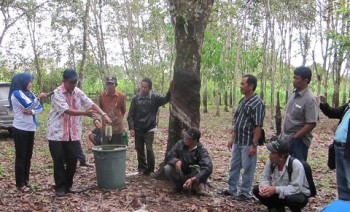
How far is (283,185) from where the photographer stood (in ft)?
15.0

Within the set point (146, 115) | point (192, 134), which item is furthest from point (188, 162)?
point (146, 115)

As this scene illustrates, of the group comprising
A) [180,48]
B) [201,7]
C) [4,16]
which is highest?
[4,16]

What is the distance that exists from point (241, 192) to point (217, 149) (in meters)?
4.85

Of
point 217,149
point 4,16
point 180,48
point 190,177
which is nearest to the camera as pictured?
point 190,177

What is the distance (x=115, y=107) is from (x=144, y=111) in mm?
997

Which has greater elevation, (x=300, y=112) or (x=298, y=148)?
(x=300, y=112)

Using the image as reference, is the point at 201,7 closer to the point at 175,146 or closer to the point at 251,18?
the point at 175,146

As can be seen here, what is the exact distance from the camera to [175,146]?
532cm

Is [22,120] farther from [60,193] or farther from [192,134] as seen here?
[192,134]

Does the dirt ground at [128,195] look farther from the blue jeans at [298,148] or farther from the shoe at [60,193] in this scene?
the blue jeans at [298,148]

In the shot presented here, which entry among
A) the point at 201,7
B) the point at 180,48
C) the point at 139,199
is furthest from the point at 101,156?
the point at 201,7

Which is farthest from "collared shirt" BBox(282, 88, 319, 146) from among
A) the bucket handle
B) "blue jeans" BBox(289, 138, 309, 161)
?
the bucket handle

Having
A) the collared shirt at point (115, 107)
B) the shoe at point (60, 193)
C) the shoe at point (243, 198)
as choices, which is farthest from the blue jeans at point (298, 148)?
the collared shirt at point (115, 107)

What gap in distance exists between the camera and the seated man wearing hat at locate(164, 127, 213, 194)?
508 centimetres
